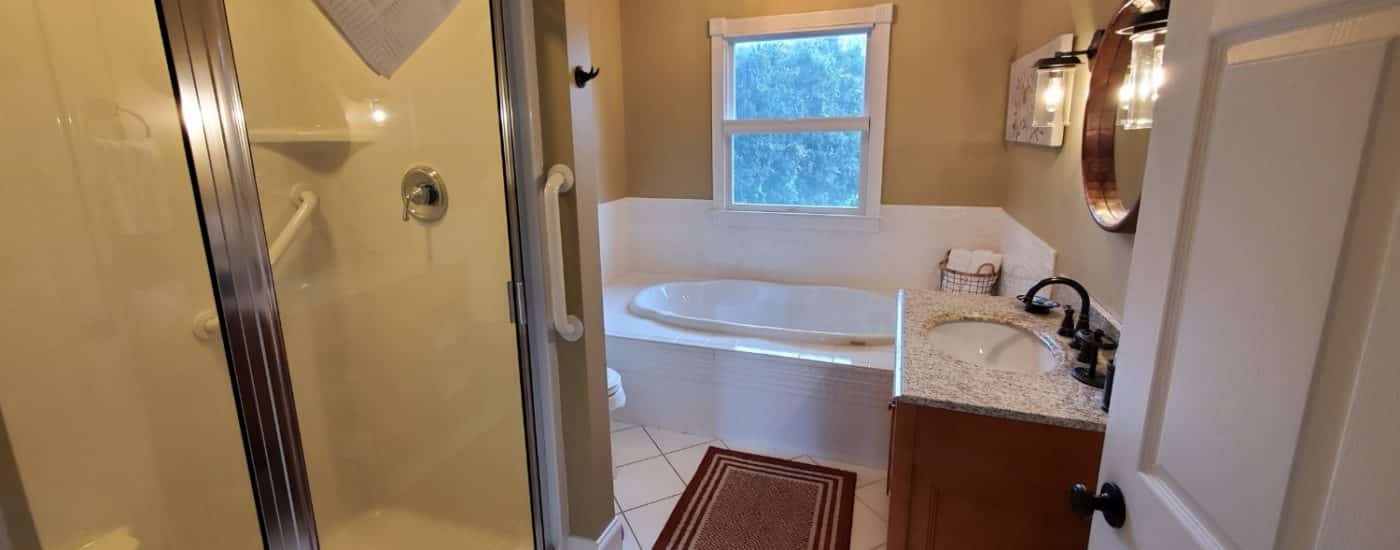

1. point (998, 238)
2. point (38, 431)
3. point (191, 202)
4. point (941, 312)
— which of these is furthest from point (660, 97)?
point (38, 431)

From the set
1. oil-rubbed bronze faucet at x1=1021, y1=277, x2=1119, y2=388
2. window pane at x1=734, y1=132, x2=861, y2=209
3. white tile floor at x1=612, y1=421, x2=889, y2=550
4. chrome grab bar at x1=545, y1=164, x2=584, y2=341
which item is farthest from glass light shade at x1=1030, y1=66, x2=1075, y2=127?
chrome grab bar at x1=545, y1=164, x2=584, y2=341

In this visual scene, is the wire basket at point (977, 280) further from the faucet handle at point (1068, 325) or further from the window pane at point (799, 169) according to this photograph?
the faucet handle at point (1068, 325)

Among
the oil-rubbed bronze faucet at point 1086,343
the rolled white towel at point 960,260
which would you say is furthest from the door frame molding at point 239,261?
the rolled white towel at point 960,260

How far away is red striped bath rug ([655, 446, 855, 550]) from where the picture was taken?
78.8 inches

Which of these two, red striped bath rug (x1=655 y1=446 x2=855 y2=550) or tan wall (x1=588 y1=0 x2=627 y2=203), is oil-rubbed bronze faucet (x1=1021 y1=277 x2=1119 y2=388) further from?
tan wall (x1=588 y1=0 x2=627 y2=203)

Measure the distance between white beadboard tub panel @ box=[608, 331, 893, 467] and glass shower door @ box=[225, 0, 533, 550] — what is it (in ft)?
3.05

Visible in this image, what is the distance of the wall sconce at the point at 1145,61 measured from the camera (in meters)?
1.31

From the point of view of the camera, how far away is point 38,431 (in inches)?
47.0

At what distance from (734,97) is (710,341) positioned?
151 centimetres

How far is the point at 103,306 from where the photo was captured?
1314mm

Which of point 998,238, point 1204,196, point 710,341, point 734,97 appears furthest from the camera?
point 734,97

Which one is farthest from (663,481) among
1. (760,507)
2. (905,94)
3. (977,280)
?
(905,94)

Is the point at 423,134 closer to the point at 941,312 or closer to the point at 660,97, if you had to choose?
the point at 941,312

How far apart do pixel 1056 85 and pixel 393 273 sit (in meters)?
2.20
